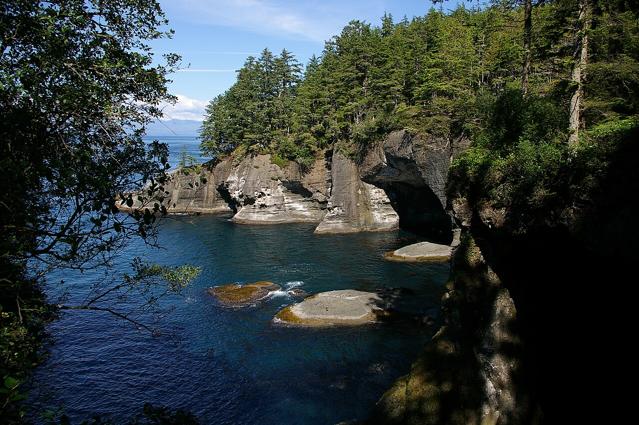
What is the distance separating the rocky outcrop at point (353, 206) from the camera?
202 ft

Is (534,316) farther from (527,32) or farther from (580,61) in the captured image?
(527,32)

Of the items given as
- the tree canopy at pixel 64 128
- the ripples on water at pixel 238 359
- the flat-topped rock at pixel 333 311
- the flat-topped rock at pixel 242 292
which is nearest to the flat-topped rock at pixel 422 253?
the ripples on water at pixel 238 359

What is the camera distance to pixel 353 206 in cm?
6191

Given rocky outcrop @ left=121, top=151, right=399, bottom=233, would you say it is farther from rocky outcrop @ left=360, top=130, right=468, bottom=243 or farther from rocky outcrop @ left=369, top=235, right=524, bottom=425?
rocky outcrop @ left=369, top=235, right=524, bottom=425

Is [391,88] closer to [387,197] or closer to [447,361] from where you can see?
[387,197]

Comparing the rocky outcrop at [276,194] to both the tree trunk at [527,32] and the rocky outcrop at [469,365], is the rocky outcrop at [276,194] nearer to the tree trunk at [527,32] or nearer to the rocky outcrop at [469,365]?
the tree trunk at [527,32]

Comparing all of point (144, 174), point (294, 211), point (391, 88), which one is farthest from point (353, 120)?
point (144, 174)

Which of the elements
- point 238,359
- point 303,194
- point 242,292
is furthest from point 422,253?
point 303,194

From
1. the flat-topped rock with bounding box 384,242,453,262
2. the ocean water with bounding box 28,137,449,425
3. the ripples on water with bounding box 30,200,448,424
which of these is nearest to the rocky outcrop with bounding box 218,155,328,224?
the flat-topped rock with bounding box 384,242,453,262

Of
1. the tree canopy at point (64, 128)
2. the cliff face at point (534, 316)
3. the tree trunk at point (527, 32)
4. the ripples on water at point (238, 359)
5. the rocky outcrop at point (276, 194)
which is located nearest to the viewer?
the tree canopy at point (64, 128)

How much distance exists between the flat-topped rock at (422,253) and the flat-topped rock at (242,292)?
1481 cm

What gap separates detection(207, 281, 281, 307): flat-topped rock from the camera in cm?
3541

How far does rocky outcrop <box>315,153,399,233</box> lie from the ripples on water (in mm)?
18916

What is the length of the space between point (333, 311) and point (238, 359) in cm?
807
